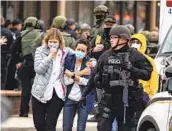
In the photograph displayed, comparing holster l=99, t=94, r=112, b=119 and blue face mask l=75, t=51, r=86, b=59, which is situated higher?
blue face mask l=75, t=51, r=86, b=59

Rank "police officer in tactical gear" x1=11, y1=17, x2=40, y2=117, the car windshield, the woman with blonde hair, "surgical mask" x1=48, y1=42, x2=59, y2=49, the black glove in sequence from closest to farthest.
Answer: the black glove
the woman with blonde hair
"surgical mask" x1=48, y1=42, x2=59, y2=49
the car windshield
"police officer in tactical gear" x1=11, y1=17, x2=40, y2=117

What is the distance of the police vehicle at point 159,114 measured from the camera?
6457 mm

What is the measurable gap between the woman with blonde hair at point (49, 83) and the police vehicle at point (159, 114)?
70.4 inches

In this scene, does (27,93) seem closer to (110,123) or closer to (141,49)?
(141,49)

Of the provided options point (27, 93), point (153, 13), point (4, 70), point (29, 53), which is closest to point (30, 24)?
point (29, 53)

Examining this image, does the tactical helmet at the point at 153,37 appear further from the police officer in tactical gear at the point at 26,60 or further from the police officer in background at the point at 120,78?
the police officer in background at the point at 120,78

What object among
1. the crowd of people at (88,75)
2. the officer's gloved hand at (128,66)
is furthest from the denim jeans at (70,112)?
the officer's gloved hand at (128,66)

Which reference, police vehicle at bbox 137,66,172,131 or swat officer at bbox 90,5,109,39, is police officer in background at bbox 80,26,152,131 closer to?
police vehicle at bbox 137,66,172,131

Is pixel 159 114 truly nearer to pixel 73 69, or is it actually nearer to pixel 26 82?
pixel 73 69

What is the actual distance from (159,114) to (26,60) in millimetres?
5494

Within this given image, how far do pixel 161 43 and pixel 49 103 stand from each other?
9.25 ft

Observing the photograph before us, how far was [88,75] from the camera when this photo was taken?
905 centimetres

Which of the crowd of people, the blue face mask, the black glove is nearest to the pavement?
the crowd of people

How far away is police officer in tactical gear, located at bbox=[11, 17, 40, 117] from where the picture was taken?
38.5 feet
